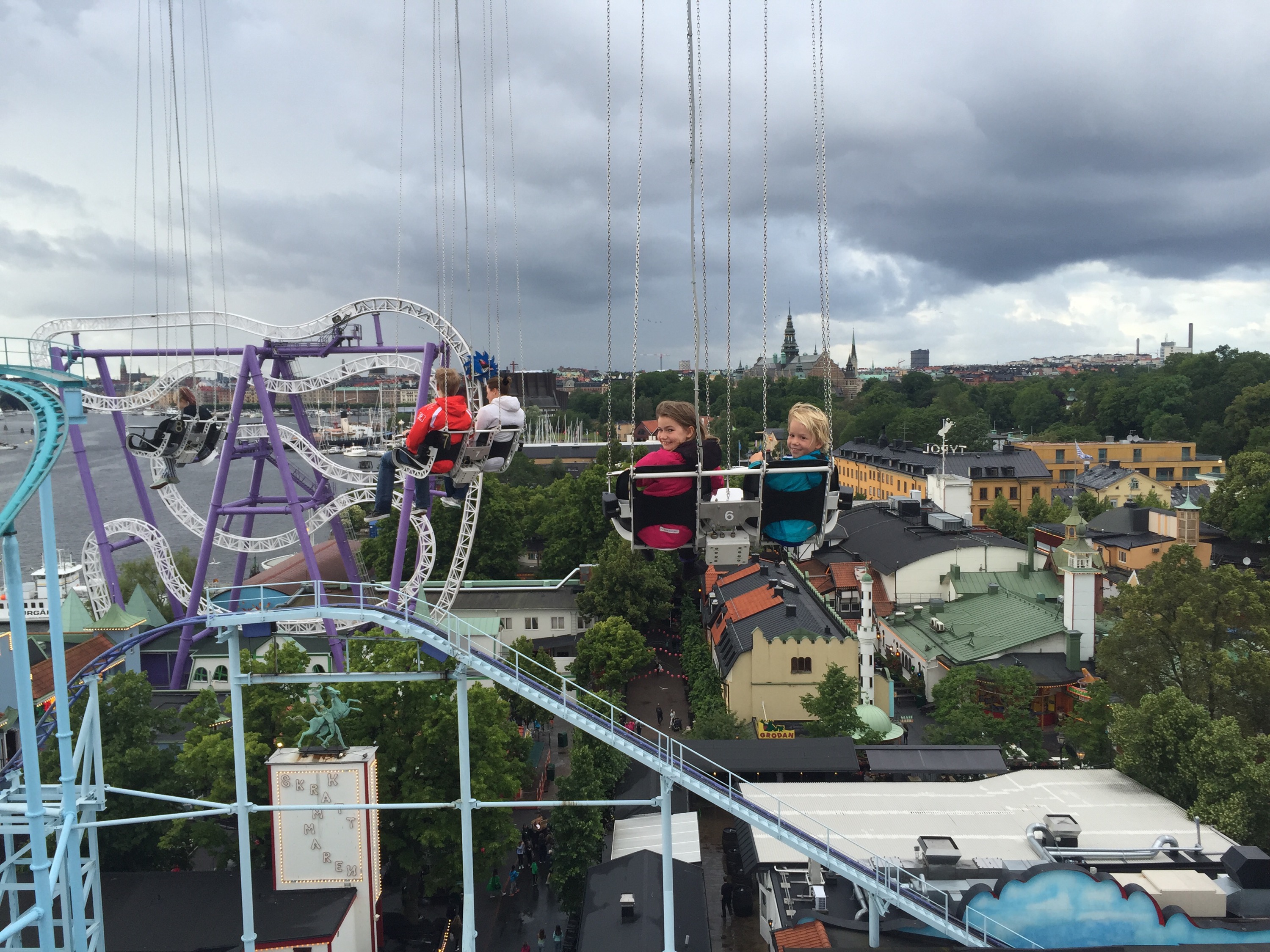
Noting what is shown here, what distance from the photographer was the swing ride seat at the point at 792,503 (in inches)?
A: 457

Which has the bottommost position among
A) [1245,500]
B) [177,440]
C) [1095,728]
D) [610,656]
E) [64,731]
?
[1095,728]

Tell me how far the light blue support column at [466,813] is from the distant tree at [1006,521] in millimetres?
47062

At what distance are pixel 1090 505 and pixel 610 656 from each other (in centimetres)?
4067

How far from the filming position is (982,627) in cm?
3381

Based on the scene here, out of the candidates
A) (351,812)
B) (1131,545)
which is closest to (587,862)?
(351,812)

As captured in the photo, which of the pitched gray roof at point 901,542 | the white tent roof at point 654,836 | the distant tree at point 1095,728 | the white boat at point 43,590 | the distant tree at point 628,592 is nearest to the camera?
the white tent roof at point 654,836

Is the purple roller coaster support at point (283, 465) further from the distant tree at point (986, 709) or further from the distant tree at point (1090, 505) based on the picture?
the distant tree at point (1090, 505)

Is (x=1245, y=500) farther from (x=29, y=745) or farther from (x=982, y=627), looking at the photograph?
(x=29, y=745)

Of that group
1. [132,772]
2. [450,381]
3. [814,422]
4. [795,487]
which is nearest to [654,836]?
[450,381]

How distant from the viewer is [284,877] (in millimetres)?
16688

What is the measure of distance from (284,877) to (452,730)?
12.5 ft

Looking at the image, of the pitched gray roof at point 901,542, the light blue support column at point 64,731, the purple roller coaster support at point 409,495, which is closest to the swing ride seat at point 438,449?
the light blue support column at point 64,731

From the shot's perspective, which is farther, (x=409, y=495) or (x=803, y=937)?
(x=409, y=495)

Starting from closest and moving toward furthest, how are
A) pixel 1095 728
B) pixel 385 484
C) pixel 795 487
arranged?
pixel 795 487 → pixel 385 484 → pixel 1095 728
